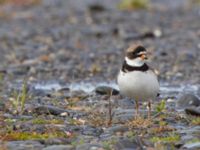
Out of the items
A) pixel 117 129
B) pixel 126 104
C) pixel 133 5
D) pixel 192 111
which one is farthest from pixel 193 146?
pixel 133 5

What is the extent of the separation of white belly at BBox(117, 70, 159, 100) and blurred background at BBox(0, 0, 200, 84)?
4065 mm

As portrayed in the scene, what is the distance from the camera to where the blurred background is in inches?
513

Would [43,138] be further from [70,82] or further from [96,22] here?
[96,22]

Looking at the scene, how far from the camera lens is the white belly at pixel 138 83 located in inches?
312

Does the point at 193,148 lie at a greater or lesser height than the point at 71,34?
lesser

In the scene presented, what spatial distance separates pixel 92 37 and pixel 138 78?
31.1 feet

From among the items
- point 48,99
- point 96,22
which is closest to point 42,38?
point 96,22

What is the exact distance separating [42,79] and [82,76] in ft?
2.15

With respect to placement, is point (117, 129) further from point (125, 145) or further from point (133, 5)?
point (133, 5)

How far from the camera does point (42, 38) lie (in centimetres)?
1722

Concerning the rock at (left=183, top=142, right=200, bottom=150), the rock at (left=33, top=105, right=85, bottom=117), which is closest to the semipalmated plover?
the rock at (left=33, top=105, right=85, bottom=117)

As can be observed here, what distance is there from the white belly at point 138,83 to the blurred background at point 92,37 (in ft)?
13.3

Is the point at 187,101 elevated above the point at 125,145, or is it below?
above

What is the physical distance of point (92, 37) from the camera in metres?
17.4
